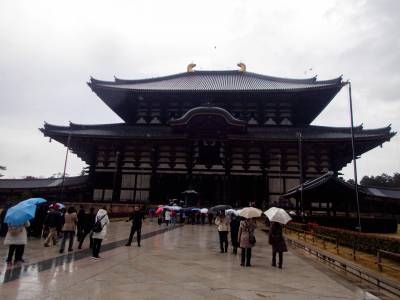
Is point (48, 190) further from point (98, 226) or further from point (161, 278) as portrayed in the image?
point (161, 278)

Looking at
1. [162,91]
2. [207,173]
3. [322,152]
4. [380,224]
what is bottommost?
[380,224]

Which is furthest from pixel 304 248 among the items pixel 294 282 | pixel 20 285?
pixel 20 285

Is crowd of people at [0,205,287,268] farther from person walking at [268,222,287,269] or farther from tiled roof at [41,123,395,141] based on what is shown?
tiled roof at [41,123,395,141]

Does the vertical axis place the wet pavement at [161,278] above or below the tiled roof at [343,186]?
below

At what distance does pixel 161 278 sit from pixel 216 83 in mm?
35932

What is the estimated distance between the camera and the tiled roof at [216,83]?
1430 inches

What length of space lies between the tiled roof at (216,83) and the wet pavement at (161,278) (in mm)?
27378

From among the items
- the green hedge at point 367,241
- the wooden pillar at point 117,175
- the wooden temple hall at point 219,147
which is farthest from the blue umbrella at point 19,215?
the wooden pillar at point 117,175

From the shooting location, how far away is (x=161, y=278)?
24.6ft

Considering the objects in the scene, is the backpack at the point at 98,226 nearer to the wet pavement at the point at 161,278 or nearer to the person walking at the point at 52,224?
the wet pavement at the point at 161,278

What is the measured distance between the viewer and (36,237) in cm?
1472

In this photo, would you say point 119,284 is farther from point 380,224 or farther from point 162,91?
point 162,91

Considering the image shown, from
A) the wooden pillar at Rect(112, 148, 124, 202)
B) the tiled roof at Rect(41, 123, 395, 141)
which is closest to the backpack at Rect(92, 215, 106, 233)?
the tiled roof at Rect(41, 123, 395, 141)

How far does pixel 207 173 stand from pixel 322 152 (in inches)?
451
